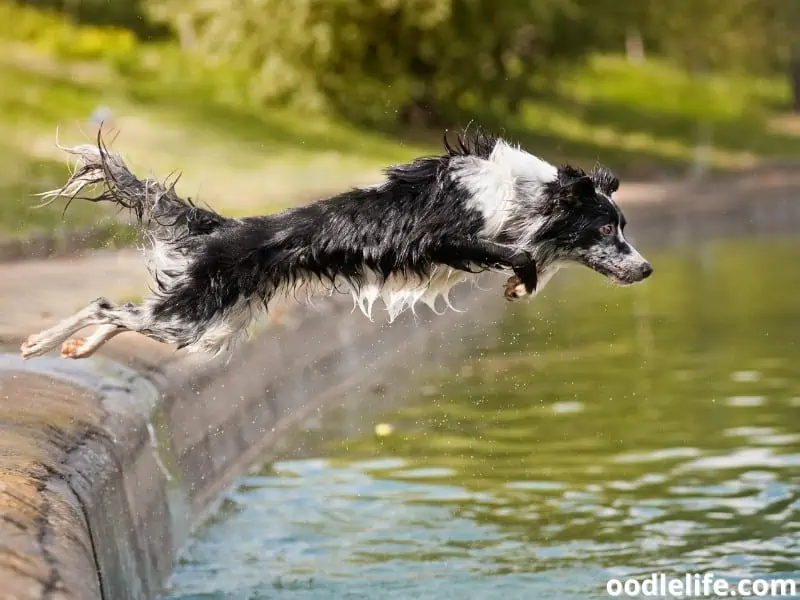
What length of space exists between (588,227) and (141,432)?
231cm

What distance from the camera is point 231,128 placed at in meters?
25.1

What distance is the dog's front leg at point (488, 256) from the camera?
683 centimetres

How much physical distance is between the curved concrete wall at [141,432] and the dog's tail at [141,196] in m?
0.82

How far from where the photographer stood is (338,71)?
28.3 m

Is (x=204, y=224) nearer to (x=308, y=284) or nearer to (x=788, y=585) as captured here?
(x=308, y=284)

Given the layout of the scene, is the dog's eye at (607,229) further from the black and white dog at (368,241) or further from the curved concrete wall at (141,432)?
the curved concrete wall at (141,432)

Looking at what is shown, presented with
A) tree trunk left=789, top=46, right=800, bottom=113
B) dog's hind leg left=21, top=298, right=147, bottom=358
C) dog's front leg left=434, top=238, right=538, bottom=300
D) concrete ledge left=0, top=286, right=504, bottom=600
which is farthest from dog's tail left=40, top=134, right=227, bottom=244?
tree trunk left=789, top=46, right=800, bottom=113

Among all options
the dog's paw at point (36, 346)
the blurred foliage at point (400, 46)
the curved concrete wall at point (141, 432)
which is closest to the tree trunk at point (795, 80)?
the blurred foliage at point (400, 46)

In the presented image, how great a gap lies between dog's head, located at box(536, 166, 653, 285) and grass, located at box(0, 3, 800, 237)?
817 centimetres

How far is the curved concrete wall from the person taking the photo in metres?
4.60

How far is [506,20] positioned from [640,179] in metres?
3.95

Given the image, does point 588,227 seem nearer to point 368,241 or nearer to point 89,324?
point 368,241

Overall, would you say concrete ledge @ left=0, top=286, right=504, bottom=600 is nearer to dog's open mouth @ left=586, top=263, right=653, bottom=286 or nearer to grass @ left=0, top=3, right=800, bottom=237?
dog's open mouth @ left=586, top=263, right=653, bottom=286

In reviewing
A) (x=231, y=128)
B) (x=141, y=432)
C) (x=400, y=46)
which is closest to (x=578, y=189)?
(x=141, y=432)
